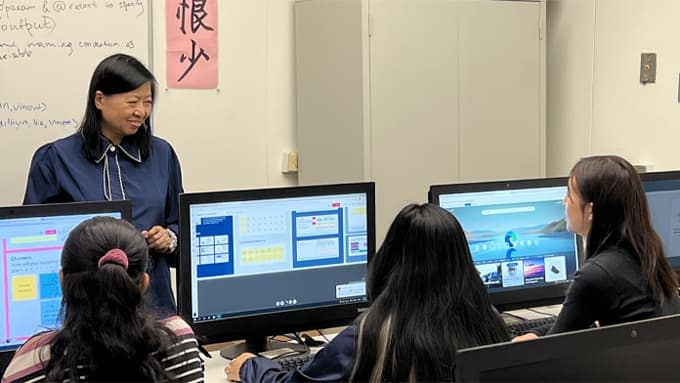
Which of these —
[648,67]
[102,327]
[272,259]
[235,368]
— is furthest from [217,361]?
[648,67]

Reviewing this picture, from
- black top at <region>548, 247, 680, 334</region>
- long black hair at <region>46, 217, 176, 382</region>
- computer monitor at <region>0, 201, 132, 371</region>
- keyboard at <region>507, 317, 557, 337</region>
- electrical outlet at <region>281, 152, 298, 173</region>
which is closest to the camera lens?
long black hair at <region>46, 217, 176, 382</region>

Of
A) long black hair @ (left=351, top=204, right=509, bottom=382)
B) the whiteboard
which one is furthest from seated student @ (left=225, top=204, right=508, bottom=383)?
the whiteboard

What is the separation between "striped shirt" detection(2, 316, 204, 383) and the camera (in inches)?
58.9

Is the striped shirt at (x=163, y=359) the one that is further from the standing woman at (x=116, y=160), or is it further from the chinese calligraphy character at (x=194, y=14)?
the chinese calligraphy character at (x=194, y=14)

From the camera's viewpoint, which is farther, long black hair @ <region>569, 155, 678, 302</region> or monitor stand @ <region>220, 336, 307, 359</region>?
monitor stand @ <region>220, 336, 307, 359</region>

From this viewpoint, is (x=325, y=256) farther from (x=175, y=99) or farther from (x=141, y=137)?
(x=175, y=99)

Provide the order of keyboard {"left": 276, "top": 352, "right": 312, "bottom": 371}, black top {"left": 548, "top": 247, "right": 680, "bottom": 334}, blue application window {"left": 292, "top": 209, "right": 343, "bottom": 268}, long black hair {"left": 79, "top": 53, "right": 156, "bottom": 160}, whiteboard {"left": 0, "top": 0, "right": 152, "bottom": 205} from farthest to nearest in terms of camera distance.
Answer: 1. whiteboard {"left": 0, "top": 0, "right": 152, "bottom": 205}
2. long black hair {"left": 79, "top": 53, "right": 156, "bottom": 160}
3. blue application window {"left": 292, "top": 209, "right": 343, "bottom": 268}
4. keyboard {"left": 276, "top": 352, "right": 312, "bottom": 371}
5. black top {"left": 548, "top": 247, "right": 680, "bottom": 334}

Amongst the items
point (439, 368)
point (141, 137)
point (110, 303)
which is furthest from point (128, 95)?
point (439, 368)

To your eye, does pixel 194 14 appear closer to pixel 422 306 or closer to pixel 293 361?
pixel 293 361

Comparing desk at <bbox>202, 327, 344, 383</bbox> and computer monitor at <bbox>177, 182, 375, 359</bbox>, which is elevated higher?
computer monitor at <bbox>177, 182, 375, 359</bbox>

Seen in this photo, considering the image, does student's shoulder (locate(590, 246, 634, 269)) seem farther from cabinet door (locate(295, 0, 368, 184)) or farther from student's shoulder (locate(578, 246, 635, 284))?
cabinet door (locate(295, 0, 368, 184))

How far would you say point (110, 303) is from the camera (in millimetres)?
1480

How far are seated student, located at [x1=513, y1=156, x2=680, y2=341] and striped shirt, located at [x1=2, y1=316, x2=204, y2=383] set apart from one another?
803 mm

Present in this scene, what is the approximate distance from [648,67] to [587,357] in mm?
3023
